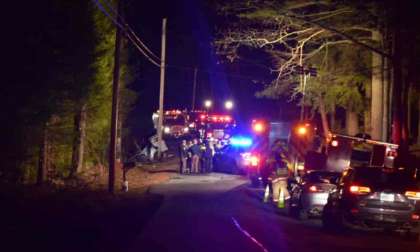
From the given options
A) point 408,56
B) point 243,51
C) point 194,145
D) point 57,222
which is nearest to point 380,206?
point 57,222

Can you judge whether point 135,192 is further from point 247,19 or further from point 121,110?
point 121,110

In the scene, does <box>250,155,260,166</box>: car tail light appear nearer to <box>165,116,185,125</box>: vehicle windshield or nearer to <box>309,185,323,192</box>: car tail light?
<box>309,185,323,192</box>: car tail light

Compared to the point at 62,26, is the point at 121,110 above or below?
below

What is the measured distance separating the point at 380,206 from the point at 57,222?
25.5 ft

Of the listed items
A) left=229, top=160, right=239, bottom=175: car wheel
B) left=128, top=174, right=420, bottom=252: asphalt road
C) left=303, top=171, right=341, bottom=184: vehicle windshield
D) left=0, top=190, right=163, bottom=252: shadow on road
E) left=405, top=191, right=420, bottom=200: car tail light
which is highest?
left=303, top=171, right=341, bottom=184: vehicle windshield

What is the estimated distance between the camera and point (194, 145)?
33.3 m

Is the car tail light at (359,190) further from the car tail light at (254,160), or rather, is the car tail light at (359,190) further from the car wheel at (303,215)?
the car tail light at (254,160)

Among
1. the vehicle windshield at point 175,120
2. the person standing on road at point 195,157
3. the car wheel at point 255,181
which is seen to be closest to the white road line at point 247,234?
the car wheel at point 255,181

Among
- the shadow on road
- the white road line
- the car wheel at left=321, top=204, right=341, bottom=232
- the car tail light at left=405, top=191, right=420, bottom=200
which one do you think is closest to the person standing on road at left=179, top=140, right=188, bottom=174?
the shadow on road

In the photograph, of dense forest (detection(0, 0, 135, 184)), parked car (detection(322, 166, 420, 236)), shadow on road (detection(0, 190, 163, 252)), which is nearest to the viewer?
shadow on road (detection(0, 190, 163, 252))

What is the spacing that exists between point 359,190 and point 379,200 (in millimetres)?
498

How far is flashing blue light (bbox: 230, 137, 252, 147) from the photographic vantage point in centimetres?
3119

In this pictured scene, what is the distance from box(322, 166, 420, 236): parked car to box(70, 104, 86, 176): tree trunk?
13.5m

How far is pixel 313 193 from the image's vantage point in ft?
63.1
